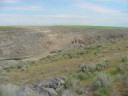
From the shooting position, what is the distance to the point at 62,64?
14.2m

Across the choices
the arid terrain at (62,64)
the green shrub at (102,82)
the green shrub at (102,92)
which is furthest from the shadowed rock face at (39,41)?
the green shrub at (102,92)

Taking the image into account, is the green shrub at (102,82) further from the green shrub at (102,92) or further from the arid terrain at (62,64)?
the green shrub at (102,92)

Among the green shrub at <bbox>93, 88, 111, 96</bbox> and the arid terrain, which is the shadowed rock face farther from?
the green shrub at <bbox>93, 88, 111, 96</bbox>

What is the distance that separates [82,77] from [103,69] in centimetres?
151

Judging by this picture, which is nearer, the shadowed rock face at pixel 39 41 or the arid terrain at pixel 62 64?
the arid terrain at pixel 62 64

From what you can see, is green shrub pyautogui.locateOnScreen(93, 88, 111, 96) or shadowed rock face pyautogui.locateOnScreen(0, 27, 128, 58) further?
shadowed rock face pyautogui.locateOnScreen(0, 27, 128, 58)

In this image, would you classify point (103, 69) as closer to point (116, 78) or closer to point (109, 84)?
point (116, 78)

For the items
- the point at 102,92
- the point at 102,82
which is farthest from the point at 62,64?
the point at 102,92

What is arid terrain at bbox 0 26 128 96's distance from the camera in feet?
19.6

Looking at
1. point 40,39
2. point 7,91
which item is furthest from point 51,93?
point 40,39

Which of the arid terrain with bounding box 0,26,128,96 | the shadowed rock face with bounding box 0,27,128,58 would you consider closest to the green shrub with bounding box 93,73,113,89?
the arid terrain with bounding box 0,26,128,96

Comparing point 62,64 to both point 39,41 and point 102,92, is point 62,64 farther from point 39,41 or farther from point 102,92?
point 39,41

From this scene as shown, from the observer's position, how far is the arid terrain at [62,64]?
5965mm

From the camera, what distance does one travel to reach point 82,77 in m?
8.05
